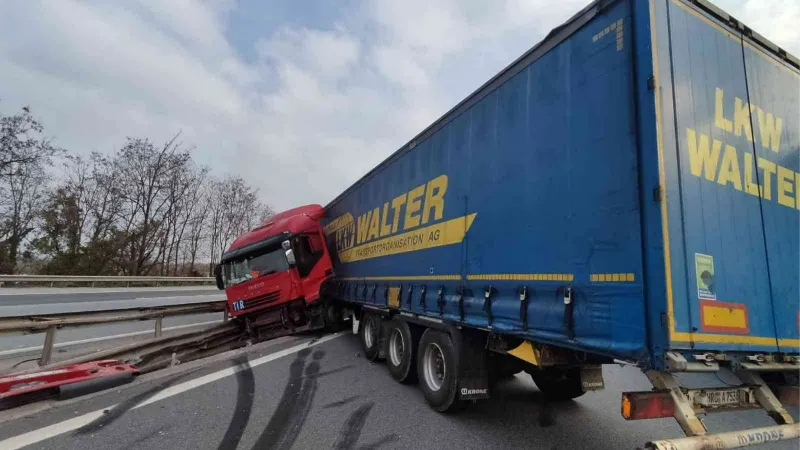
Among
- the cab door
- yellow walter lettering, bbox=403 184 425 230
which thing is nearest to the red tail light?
yellow walter lettering, bbox=403 184 425 230

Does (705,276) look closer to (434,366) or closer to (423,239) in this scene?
(434,366)

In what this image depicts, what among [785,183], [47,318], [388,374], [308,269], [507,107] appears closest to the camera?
[785,183]

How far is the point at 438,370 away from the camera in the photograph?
551 cm

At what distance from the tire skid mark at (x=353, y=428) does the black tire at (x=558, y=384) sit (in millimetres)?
2118

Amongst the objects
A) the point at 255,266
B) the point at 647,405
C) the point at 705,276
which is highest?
the point at 255,266

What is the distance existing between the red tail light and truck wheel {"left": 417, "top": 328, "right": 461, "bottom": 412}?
214 centimetres

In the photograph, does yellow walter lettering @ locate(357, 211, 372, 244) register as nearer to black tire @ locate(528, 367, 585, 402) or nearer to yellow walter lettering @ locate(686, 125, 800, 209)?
black tire @ locate(528, 367, 585, 402)

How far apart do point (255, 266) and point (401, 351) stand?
5.95 m

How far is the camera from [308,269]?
10.8 metres

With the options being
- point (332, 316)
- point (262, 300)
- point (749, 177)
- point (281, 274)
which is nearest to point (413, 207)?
point (749, 177)

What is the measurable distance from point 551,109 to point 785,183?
7.30 ft

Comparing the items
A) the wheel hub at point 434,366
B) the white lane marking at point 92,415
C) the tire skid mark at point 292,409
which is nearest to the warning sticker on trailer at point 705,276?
the wheel hub at point 434,366

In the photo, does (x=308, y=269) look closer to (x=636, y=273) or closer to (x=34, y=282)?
(x=636, y=273)

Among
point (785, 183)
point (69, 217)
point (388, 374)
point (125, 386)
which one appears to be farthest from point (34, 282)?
point (785, 183)
